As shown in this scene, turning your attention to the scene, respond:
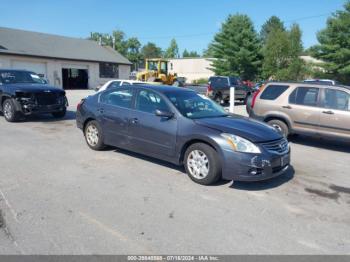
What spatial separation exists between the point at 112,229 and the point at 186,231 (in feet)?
2.81

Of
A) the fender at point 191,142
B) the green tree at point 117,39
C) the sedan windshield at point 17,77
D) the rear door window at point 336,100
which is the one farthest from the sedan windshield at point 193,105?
the green tree at point 117,39

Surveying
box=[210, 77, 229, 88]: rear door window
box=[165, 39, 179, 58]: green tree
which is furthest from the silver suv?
box=[165, 39, 179, 58]: green tree

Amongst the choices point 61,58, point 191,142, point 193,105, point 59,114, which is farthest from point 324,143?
point 61,58

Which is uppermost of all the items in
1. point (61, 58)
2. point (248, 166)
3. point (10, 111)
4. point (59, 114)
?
point (61, 58)

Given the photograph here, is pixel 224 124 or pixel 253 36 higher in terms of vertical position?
pixel 253 36

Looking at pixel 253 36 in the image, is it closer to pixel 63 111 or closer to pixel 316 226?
pixel 63 111

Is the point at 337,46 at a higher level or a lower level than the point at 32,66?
higher

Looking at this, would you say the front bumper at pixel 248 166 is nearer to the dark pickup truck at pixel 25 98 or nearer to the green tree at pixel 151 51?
the dark pickup truck at pixel 25 98

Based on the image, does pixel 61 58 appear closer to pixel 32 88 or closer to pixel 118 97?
pixel 32 88

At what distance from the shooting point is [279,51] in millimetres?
43406

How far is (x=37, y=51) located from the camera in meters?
34.2

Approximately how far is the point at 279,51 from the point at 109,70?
68.3ft

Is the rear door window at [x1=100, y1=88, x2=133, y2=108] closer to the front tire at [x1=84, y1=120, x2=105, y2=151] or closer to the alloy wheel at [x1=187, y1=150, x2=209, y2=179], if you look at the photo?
the front tire at [x1=84, y1=120, x2=105, y2=151]

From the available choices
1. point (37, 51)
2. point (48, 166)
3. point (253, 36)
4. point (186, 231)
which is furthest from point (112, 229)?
point (253, 36)
